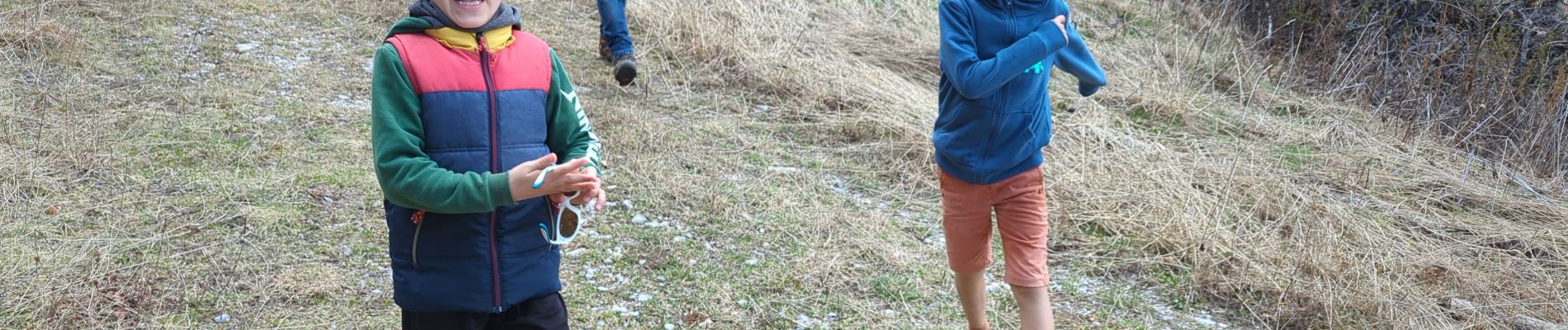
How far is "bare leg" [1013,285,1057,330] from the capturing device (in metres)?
2.97

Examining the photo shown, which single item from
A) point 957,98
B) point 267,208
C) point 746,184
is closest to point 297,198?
point 267,208

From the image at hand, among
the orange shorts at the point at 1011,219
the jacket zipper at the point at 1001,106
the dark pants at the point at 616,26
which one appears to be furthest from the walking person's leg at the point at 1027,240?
the dark pants at the point at 616,26

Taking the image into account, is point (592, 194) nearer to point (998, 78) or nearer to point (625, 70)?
point (998, 78)

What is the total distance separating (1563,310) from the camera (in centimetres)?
398

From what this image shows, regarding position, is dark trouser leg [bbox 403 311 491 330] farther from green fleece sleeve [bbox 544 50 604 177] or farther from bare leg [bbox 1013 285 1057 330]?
bare leg [bbox 1013 285 1057 330]

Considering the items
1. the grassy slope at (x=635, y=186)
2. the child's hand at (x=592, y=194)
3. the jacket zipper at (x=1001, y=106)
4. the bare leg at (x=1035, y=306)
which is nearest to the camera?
the child's hand at (x=592, y=194)

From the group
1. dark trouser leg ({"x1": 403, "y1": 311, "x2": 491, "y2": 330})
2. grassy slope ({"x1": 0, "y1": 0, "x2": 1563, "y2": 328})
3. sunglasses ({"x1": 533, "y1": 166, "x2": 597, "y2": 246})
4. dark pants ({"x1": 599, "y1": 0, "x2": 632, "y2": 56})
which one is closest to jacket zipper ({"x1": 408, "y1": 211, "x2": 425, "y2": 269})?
dark trouser leg ({"x1": 403, "y1": 311, "x2": 491, "y2": 330})

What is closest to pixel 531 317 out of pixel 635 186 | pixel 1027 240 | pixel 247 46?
pixel 1027 240

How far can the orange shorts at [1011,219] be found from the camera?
2.95m

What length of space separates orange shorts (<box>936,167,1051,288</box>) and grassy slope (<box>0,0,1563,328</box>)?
721mm

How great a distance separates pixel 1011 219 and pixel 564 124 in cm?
126

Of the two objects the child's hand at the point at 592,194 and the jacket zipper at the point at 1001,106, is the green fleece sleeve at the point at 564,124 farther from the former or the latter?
the jacket zipper at the point at 1001,106

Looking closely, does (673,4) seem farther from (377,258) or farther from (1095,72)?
(1095,72)

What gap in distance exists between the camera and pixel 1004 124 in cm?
288
